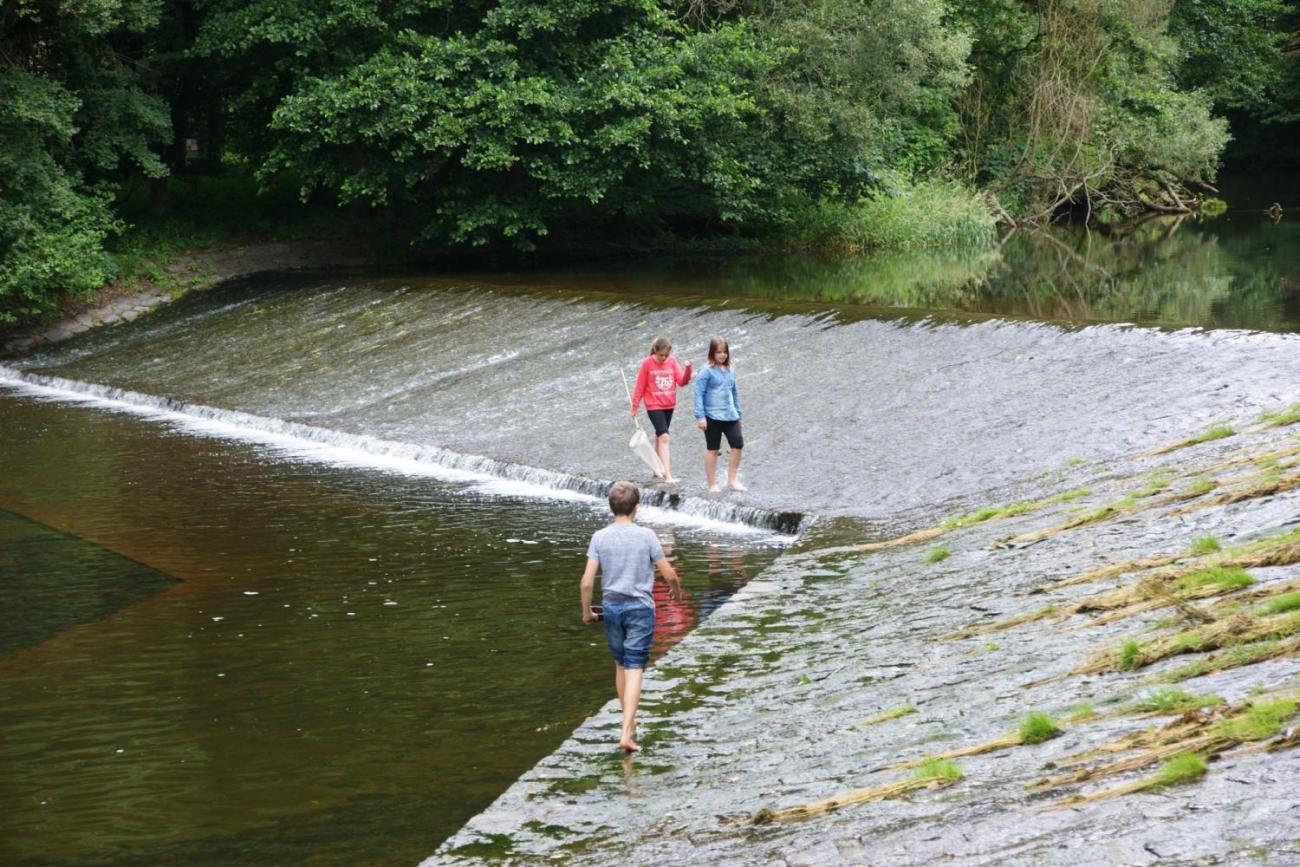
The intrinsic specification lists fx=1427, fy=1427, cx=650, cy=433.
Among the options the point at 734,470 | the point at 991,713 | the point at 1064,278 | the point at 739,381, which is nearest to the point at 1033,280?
the point at 1064,278

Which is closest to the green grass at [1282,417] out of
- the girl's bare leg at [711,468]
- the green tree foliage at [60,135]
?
the girl's bare leg at [711,468]

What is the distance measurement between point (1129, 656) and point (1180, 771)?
1978 millimetres

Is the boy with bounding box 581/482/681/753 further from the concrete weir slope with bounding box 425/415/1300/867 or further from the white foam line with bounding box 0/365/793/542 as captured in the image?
the white foam line with bounding box 0/365/793/542

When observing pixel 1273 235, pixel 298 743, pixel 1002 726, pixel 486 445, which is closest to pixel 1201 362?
pixel 486 445

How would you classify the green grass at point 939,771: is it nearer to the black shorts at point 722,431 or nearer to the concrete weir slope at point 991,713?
the concrete weir slope at point 991,713

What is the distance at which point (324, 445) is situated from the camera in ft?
69.9

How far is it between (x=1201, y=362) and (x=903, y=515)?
5374 millimetres

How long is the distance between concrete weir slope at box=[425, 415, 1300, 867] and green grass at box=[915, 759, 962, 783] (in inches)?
0.7

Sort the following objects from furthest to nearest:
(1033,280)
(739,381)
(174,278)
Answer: (174,278) < (1033,280) < (739,381)

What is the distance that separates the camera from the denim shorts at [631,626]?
8523mm

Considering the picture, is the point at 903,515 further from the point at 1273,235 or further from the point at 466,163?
the point at 1273,235

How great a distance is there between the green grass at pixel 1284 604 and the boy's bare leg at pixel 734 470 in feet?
27.6

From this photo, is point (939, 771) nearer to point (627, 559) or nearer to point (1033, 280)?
point (627, 559)

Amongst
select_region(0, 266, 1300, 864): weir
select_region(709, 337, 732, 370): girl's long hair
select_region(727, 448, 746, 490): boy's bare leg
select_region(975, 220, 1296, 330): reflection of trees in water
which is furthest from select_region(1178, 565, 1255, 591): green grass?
select_region(975, 220, 1296, 330): reflection of trees in water
